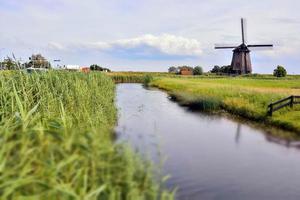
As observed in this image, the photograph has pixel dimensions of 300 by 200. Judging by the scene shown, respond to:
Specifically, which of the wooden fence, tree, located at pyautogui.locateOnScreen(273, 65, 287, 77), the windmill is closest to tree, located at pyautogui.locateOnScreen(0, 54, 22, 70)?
the wooden fence

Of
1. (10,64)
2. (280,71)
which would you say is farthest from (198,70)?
(10,64)

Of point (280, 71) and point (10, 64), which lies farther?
point (280, 71)

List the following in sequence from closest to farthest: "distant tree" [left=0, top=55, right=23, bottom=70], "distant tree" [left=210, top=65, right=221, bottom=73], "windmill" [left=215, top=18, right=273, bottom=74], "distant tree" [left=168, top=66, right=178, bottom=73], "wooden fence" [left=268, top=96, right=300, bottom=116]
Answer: "distant tree" [left=0, top=55, right=23, bottom=70]
"wooden fence" [left=268, top=96, right=300, bottom=116]
"windmill" [left=215, top=18, right=273, bottom=74]
"distant tree" [left=210, top=65, right=221, bottom=73]
"distant tree" [left=168, top=66, right=178, bottom=73]

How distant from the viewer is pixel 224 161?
16.1 m

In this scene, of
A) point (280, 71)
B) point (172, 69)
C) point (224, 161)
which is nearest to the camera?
point (224, 161)

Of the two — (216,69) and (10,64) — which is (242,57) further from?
(10,64)

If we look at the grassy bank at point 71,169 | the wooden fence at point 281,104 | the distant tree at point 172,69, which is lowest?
the distant tree at point 172,69

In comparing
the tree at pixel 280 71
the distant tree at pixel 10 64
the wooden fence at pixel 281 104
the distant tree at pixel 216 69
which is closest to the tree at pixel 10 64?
the distant tree at pixel 10 64

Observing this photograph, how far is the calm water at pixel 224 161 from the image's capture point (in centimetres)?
1208

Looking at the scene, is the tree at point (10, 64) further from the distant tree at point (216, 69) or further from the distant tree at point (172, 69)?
the distant tree at point (172, 69)

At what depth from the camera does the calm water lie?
39.6 feet

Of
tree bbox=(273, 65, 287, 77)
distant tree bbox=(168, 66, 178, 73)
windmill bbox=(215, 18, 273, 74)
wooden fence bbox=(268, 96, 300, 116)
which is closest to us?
wooden fence bbox=(268, 96, 300, 116)

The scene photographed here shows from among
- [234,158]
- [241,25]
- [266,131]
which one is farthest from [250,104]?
[241,25]

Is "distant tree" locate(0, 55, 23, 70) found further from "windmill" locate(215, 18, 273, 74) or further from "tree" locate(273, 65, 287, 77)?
"tree" locate(273, 65, 287, 77)
